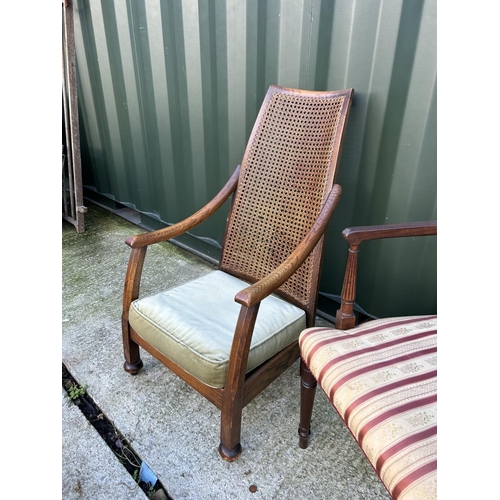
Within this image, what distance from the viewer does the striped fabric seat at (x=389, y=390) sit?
802 millimetres

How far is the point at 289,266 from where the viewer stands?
1.23 m

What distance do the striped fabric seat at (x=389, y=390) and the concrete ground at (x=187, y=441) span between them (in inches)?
19.0

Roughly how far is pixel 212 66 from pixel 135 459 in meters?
2.04

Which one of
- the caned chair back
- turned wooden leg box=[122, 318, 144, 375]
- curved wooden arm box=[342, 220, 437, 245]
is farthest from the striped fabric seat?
turned wooden leg box=[122, 318, 144, 375]

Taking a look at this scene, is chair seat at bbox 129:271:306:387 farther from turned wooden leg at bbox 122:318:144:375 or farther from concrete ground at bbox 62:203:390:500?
concrete ground at bbox 62:203:390:500

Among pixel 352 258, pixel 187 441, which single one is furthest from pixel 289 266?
pixel 187 441

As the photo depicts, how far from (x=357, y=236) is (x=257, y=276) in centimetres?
67

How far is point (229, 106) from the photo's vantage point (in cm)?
222

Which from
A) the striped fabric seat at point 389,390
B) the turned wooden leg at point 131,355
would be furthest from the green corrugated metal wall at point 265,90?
the turned wooden leg at point 131,355

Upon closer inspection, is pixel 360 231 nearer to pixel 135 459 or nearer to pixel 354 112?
pixel 354 112

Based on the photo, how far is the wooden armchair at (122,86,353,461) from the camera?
125 centimetres

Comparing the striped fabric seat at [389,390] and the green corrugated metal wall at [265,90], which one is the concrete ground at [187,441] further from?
the green corrugated metal wall at [265,90]

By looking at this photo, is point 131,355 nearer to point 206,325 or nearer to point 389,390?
point 206,325
